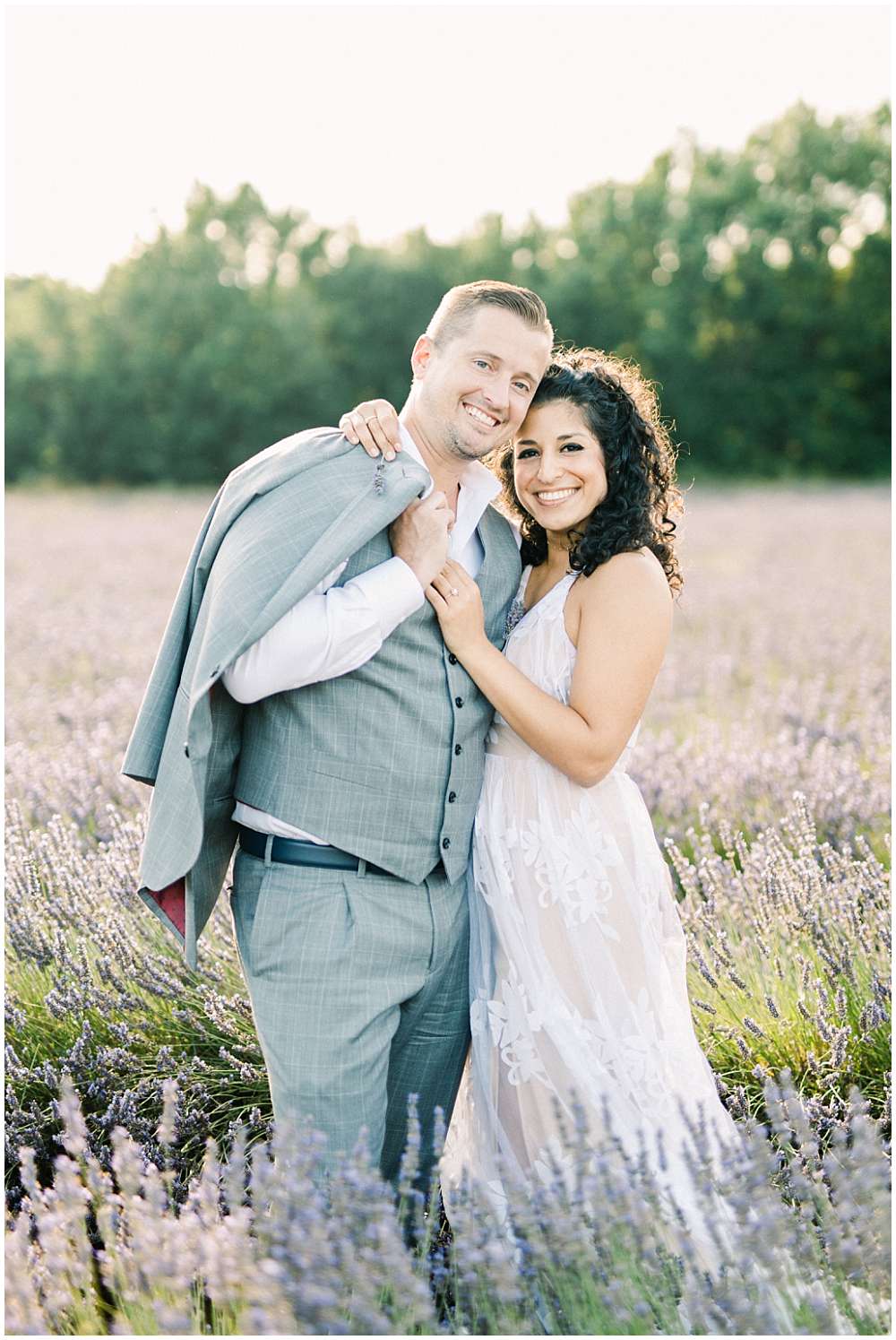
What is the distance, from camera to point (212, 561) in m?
2.22

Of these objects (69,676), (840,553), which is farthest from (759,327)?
(69,676)

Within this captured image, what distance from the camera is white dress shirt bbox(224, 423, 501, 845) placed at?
2049 mm

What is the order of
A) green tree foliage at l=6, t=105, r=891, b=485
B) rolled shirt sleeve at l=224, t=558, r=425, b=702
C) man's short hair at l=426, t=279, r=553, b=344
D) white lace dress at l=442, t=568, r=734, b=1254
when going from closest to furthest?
1. rolled shirt sleeve at l=224, t=558, r=425, b=702
2. white lace dress at l=442, t=568, r=734, b=1254
3. man's short hair at l=426, t=279, r=553, b=344
4. green tree foliage at l=6, t=105, r=891, b=485

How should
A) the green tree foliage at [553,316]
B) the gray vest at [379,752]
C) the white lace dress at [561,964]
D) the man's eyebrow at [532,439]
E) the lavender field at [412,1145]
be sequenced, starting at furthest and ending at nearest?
1. the green tree foliage at [553,316]
2. the man's eyebrow at [532,439]
3. the white lace dress at [561,964]
4. the gray vest at [379,752]
5. the lavender field at [412,1145]

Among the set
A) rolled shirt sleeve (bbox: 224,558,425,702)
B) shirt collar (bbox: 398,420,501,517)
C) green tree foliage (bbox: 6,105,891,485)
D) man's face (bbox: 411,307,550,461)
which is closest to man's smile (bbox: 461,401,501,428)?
man's face (bbox: 411,307,550,461)

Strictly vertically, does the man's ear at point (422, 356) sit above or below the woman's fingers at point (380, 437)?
above

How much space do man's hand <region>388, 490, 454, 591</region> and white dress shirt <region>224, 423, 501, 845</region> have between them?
0.12 feet

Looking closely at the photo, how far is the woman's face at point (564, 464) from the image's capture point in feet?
8.36

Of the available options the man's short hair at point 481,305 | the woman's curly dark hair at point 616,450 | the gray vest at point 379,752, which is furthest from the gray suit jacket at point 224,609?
the woman's curly dark hair at point 616,450

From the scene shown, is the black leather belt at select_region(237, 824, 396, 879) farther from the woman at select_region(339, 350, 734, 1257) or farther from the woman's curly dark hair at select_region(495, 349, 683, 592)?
the woman's curly dark hair at select_region(495, 349, 683, 592)

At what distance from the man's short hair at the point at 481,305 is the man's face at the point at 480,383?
12 mm

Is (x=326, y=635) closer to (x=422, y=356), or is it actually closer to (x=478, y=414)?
(x=478, y=414)

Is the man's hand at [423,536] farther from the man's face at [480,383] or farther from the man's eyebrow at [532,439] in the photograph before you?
the man's eyebrow at [532,439]

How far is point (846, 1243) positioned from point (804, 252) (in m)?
36.5
